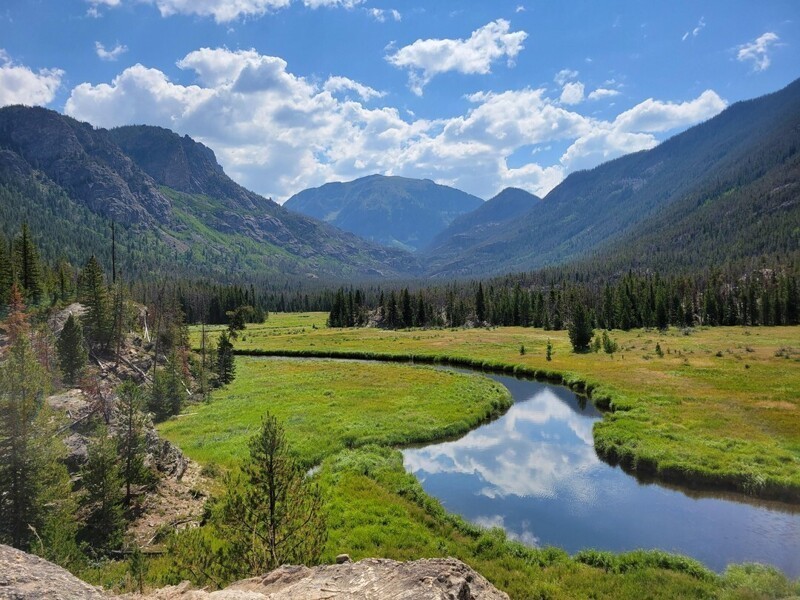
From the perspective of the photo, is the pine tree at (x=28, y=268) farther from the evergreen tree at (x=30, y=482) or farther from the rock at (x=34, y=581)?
the rock at (x=34, y=581)

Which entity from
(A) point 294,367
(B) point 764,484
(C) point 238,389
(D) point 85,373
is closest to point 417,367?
(A) point 294,367

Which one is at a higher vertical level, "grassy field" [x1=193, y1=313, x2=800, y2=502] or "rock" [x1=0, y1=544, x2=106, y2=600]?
"rock" [x1=0, y1=544, x2=106, y2=600]

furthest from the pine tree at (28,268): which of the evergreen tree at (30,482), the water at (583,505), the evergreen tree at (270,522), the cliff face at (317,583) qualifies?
the cliff face at (317,583)

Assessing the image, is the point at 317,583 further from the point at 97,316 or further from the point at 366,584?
the point at 97,316

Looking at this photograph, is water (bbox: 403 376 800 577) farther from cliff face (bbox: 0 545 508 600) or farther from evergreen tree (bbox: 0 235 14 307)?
evergreen tree (bbox: 0 235 14 307)

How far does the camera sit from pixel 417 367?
240 feet

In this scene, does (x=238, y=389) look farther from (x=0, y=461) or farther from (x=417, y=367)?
(x=0, y=461)

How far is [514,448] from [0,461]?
31.9 meters

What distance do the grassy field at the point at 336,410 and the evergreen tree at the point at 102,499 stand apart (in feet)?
35.6

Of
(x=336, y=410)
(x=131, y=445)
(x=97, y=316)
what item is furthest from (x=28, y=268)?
(x=131, y=445)

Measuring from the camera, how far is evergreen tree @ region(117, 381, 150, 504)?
2077 cm

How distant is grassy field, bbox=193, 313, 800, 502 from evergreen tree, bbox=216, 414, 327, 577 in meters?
25.2

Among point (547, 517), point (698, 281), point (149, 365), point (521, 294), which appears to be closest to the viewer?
point (547, 517)

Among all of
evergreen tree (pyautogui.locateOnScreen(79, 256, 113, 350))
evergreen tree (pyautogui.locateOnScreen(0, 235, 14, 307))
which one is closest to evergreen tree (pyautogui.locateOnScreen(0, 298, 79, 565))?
evergreen tree (pyautogui.locateOnScreen(79, 256, 113, 350))
